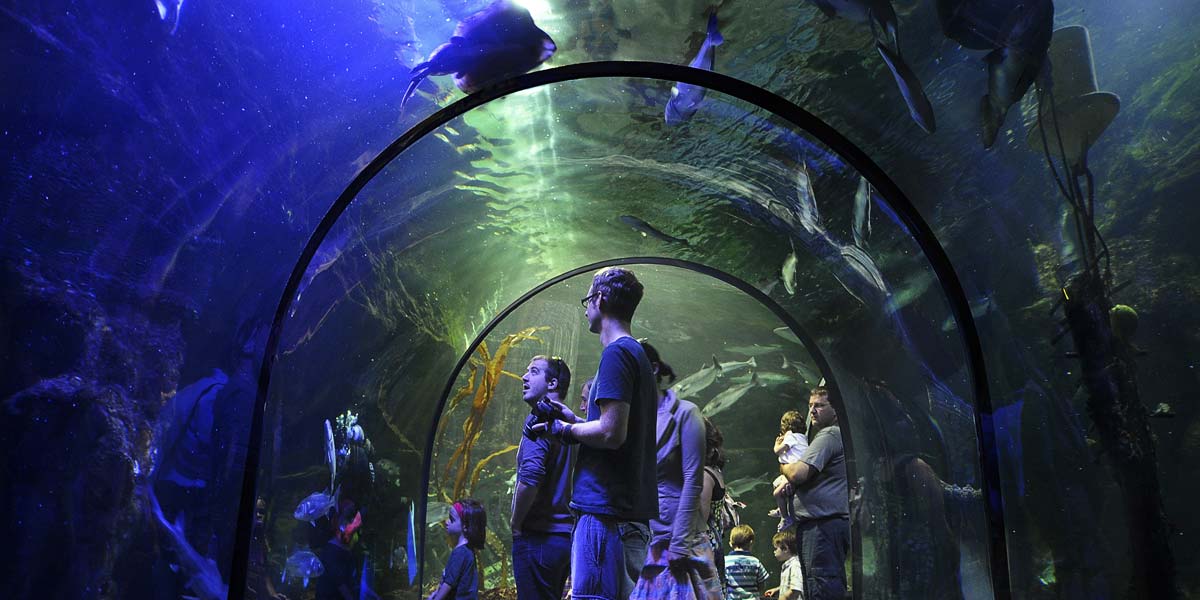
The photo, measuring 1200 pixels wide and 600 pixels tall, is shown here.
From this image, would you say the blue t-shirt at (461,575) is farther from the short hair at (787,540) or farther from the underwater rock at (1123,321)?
the underwater rock at (1123,321)

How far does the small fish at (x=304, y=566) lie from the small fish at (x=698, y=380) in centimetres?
591

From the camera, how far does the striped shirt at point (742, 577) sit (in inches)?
290

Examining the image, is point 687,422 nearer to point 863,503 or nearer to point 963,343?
point 863,503

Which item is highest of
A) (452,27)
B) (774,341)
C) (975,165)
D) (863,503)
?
(774,341)

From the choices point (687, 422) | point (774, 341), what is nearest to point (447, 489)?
point (687, 422)

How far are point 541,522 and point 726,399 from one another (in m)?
5.34

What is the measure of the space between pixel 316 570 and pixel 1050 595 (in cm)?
323

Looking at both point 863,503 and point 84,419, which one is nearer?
point 84,419

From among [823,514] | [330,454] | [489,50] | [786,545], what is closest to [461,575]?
[330,454]

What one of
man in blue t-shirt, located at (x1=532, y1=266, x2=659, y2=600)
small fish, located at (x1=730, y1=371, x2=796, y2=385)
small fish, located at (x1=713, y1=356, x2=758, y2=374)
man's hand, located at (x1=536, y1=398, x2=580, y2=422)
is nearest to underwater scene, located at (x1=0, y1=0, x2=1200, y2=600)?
man's hand, located at (x1=536, y1=398, x2=580, y2=422)

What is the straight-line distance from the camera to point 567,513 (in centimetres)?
443

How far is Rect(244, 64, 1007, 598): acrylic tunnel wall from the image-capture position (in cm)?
352

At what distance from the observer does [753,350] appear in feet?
29.4

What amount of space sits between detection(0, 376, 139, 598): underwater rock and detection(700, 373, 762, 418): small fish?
7549mm
